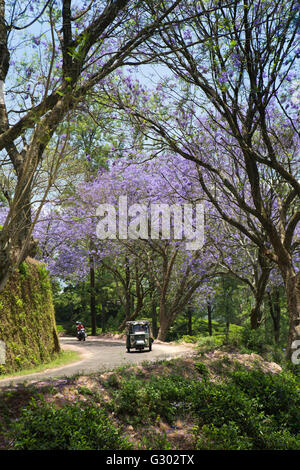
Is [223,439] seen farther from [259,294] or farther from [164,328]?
[164,328]

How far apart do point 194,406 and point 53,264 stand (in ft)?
59.7

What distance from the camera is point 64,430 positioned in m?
4.88

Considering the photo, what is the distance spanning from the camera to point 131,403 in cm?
629

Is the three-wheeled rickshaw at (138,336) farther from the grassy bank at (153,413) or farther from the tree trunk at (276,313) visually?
the tree trunk at (276,313)

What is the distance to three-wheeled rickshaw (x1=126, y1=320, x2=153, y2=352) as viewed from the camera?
14.4m

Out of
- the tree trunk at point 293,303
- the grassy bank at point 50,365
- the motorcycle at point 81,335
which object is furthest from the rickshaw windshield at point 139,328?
the motorcycle at point 81,335

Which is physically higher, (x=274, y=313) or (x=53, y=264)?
(x=53, y=264)

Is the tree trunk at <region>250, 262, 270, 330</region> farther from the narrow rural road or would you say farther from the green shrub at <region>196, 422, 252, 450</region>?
the green shrub at <region>196, 422, 252, 450</region>

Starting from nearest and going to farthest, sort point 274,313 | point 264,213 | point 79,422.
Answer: point 79,422 < point 264,213 < point 274,313

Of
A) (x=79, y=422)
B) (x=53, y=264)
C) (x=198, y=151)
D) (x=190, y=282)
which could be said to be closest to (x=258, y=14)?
(x=198, y=151)

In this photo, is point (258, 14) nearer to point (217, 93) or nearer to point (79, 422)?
point (217, 93)

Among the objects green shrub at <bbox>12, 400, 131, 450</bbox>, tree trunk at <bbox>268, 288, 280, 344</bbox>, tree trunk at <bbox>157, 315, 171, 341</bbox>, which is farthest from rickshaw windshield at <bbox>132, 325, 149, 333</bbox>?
tree trunk at <bbox>268, 288, 280, 344</bbox>

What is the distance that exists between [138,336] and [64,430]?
32.1 ft

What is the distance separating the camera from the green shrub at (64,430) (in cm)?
468
